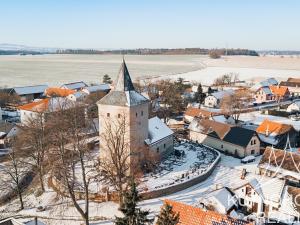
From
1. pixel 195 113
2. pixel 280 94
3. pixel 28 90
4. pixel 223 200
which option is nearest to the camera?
pixel 223 200

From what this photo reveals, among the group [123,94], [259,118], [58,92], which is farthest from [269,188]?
[58,92]

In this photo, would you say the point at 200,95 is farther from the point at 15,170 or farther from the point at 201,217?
the point at 201,217

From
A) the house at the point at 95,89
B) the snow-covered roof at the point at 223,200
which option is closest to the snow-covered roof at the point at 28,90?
the house at the point at 95,89

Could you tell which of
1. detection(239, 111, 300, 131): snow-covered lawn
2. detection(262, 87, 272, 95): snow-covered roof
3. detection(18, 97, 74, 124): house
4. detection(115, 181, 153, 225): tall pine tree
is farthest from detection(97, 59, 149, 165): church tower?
detection(262, 87, 272, 95): snow-covered roof

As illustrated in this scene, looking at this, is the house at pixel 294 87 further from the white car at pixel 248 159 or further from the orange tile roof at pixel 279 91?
the white car at pixel 248 159

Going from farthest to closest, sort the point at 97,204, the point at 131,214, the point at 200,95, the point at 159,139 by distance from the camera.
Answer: the point at 200,95 → the point at 159,139 → the point at 97,204 → the point at 131,214

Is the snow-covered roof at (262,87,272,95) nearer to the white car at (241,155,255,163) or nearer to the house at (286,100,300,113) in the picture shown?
the house at (286,100,300,113)

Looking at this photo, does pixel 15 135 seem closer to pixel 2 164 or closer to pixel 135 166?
pixel 2 164

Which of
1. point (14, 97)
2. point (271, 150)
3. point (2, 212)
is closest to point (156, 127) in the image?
point (271, 150)
